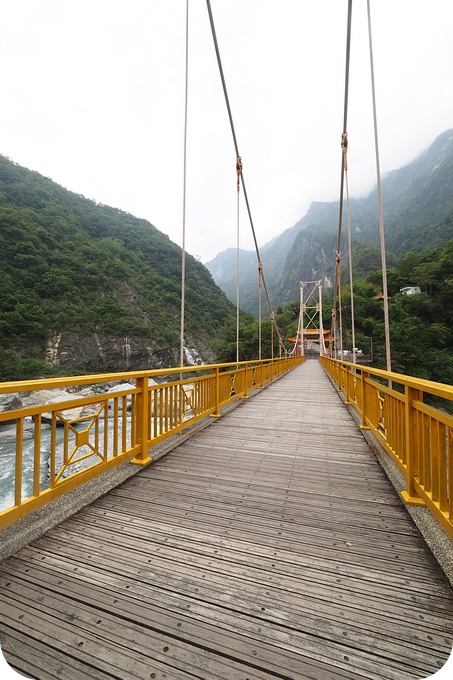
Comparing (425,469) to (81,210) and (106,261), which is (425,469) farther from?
(81,210)

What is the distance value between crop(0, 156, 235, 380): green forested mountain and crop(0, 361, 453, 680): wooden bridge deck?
3319cm

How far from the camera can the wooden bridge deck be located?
1034mm

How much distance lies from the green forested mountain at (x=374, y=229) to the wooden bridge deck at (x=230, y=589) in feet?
231

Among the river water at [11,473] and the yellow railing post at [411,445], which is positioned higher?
the yellow railing post at [411,445]

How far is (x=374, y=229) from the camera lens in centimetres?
9969

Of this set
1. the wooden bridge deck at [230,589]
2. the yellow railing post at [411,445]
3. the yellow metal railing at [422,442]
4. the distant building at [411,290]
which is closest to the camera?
the wooden bridge deck at [230,589]

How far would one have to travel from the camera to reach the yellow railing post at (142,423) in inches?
106

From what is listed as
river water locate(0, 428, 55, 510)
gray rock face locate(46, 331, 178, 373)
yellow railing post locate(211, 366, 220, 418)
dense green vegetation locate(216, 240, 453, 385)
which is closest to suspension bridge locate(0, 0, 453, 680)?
yellow railing post locate(211, 366, 220, 418)

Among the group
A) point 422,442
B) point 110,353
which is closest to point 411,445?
point 422,442

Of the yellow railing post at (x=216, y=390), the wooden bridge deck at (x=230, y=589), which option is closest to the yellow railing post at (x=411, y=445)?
the wooden bridge deck at (x=230, y=589)

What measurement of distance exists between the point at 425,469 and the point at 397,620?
37.7 inches

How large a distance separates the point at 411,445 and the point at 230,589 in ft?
5.06

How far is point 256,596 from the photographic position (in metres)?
1.31

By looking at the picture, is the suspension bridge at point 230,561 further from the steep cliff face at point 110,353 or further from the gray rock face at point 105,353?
the gray rock face at point 105,353
